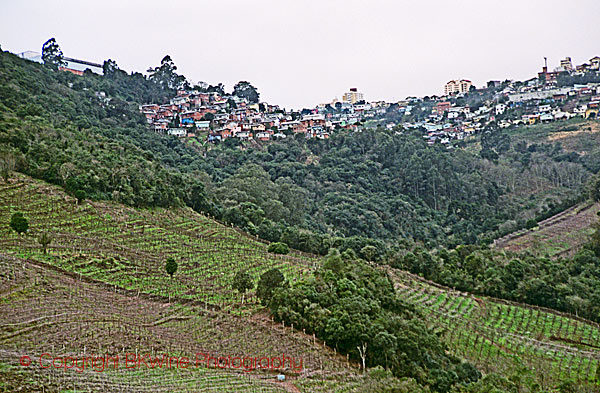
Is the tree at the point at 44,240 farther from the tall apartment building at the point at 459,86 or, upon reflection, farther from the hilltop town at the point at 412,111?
the tall apartment building at the point at 459,86

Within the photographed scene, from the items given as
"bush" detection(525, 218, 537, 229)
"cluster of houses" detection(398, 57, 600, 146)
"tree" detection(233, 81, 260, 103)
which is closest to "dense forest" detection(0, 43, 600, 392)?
"bush" detection(525, 218, 537, 229)

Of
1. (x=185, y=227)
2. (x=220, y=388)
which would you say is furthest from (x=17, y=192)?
(x=220, y=388)

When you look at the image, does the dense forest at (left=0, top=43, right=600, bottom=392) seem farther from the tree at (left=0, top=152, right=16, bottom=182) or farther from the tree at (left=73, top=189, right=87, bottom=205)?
the tree at (left=0, top=152, right=16, bottom=182)

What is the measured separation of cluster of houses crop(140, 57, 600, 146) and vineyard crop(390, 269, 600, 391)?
4637 centimetres

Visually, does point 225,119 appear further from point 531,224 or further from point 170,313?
point 170,313

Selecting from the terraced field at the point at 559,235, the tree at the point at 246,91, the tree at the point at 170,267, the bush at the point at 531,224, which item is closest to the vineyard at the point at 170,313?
the tree at the point at 170,267

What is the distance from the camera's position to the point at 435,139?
284ft

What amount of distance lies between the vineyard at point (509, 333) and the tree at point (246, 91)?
7597 cm

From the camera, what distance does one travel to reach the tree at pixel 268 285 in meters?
23.1

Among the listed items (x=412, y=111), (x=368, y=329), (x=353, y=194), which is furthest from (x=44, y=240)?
(x=412, y=111)

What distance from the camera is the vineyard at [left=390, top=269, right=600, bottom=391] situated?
23.3 m

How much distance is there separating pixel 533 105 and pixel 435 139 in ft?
66.9

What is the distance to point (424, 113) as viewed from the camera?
378 feet

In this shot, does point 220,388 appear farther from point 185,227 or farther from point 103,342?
point 185,227
